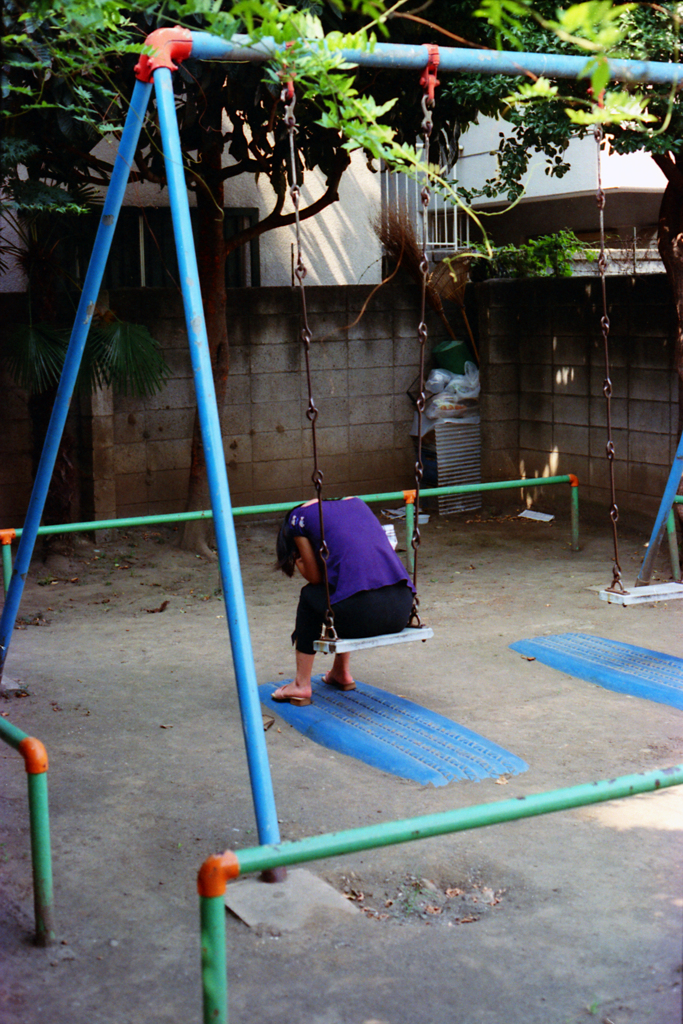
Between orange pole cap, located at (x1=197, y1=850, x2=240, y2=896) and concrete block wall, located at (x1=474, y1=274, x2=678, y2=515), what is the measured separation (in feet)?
23.4

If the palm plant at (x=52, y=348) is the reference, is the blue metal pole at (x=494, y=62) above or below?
above

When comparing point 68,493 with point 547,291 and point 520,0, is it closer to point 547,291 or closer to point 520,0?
point 547,291

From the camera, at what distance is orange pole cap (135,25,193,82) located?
3.74 metres

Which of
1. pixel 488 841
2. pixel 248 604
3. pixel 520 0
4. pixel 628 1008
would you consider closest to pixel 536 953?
pixel 628 1008

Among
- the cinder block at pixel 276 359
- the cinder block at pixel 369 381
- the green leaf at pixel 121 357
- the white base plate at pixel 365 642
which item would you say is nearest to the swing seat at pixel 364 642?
the white base plate at pixel 365 642

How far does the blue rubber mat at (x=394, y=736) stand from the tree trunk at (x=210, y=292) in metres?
3.13

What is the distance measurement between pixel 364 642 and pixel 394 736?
576 mm

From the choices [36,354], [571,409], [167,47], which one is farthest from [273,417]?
[167,47]

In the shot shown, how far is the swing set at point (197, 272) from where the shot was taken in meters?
3.49

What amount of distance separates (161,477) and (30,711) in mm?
4073

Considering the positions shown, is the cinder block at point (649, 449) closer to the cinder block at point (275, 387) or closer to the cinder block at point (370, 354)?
the cinder block at point (370, 354)

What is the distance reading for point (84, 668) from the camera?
5.93m

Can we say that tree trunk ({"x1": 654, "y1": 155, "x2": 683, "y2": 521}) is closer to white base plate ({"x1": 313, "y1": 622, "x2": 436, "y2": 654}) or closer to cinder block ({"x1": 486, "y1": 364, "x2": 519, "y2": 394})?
cinder block ({"x1": 486, "y1": 364, "x2": 519, "y2": 394})

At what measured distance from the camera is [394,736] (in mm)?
4781
